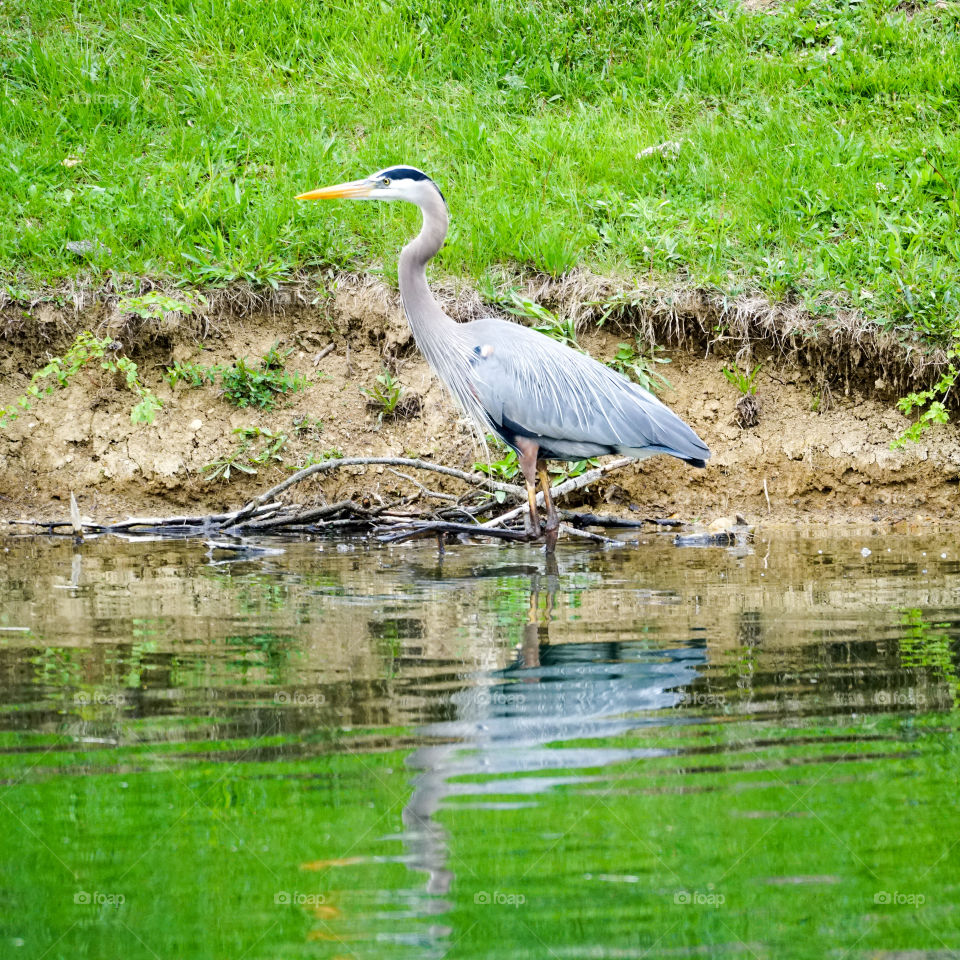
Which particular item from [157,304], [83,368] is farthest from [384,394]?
[83,368]

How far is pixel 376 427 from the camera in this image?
9.19 m

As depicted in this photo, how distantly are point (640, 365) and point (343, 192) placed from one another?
7.89ft

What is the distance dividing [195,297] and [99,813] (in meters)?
6.55

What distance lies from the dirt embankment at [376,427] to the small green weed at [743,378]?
0.06 m

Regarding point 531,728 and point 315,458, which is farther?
point 315,458

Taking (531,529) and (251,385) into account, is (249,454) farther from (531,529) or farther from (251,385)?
(531,529)

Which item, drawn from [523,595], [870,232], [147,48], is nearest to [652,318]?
[870,232]

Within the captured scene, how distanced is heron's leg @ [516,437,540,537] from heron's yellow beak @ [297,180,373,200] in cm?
189

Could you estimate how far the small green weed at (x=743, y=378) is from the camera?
916 cm

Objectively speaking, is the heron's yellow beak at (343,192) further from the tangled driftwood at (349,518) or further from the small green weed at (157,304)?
the tangled driftwood at (349,518)

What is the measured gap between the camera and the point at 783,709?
3812 millimetres

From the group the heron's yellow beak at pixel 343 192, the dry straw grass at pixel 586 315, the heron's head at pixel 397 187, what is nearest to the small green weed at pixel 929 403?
the dry straw grass at pixel 586 315

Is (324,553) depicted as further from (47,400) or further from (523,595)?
(47,400)

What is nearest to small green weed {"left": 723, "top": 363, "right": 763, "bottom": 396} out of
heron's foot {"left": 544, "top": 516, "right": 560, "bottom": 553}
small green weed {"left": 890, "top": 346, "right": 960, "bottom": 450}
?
small green weed {"left": 890, "top": 346, "right": 960, "bottom": 450}
